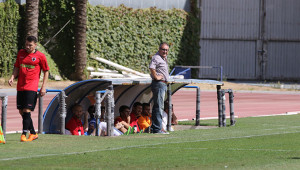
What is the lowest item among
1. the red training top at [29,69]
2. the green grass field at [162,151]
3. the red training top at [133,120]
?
the red training top at [133,120]

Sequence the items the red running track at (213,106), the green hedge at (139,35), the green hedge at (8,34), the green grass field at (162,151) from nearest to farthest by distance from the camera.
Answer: the green grass field at (162,151) → the red running track at (213,106) → the green hedge at (8,34) → the green hedge at (139,35)

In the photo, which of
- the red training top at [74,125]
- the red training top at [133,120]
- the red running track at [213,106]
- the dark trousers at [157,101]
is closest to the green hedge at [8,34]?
the red running track at [213,106]

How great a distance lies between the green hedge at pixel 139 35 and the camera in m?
38.8

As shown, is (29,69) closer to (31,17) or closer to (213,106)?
(213,106)

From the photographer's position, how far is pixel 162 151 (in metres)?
11.0

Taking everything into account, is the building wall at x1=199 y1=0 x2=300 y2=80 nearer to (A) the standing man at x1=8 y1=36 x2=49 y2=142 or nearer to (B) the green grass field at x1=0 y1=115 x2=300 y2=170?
(B) the green grass field at x1=0 y1=115 x2=300 y2=170

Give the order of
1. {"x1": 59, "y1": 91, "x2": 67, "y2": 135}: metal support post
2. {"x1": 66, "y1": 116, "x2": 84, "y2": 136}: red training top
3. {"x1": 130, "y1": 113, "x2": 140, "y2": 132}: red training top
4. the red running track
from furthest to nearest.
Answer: the red running track → {"x1": 130, "y1": 113, "x2": 140, "y2": 132}: red training top → {"x1": 66, "y1": 116, "x2": 84, "y2": 136}: red training top → {"x1": 59, "y1": 91, "x2": 67, "y2": 135}: metal support post

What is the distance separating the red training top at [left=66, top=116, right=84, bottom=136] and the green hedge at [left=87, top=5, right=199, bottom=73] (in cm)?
2281

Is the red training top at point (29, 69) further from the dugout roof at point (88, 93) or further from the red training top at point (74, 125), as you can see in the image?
the red training top at point (74, 125)

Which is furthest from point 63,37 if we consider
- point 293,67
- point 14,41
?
point 293,67

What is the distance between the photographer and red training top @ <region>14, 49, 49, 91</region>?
1233 centimetres

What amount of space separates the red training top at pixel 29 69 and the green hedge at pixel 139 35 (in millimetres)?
25128

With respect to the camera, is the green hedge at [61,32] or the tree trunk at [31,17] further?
the green hedge at [61,32]

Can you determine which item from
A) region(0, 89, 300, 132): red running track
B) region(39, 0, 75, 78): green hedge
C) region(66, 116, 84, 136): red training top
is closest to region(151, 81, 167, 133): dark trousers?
region(66, 116, 84, 136): red training top
